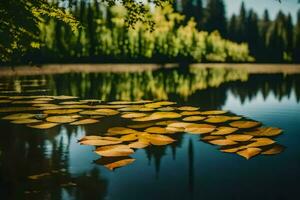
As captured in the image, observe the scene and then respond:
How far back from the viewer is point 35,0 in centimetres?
936

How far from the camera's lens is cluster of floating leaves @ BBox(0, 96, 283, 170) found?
273 inches

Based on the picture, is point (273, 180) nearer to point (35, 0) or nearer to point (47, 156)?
point (47, 156)

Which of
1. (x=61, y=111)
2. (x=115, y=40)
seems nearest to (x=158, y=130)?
(x=61, y=111)

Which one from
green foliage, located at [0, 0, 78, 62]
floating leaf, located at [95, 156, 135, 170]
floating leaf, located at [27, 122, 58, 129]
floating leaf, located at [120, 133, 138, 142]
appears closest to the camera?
floating leaf, located at [95, 156, 135, 170]

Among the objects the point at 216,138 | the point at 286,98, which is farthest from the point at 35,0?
the point at 286,98

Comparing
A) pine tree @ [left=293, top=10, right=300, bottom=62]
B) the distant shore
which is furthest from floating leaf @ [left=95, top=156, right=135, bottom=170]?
pine tree @ [left=293, top=10, right=300, bottom=62]

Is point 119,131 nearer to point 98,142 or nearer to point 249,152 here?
point 98,142

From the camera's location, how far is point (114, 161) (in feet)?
20.6

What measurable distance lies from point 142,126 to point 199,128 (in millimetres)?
1227

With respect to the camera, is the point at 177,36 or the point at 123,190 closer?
the point at 123,190

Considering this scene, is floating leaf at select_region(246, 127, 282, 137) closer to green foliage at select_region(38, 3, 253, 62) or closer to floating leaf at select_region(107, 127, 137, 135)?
floating leaf at select_region(107, 127, 137, 135)

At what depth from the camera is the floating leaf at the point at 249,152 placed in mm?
6516

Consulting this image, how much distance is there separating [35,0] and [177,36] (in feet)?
172

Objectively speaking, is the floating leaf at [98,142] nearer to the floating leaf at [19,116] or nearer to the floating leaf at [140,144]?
the floating leaf at [140,144]
